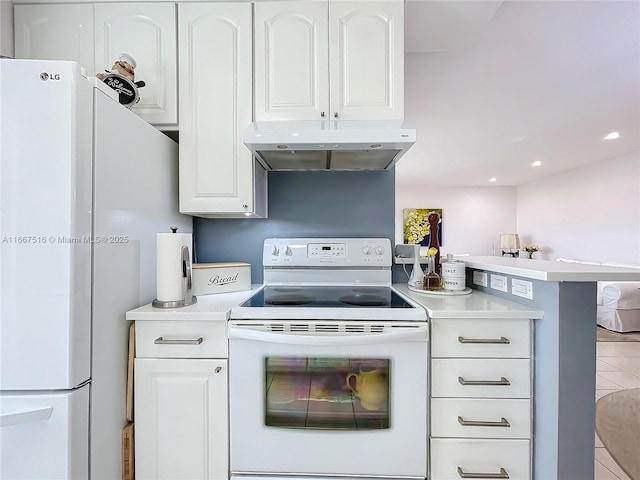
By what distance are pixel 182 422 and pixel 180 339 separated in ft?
1.03

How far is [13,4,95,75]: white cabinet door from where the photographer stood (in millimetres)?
1554

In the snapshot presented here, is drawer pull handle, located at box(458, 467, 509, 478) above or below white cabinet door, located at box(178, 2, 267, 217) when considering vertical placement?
below

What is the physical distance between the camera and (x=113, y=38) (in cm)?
156

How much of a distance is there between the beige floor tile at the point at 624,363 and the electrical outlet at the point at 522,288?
255cm

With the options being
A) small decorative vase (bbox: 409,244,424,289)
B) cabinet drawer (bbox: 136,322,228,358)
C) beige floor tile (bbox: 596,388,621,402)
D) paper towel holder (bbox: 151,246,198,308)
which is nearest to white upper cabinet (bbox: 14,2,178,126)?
paper towel holder (bbox: 151,246,198,308)

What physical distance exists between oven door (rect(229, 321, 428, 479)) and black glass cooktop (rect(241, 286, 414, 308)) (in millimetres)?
136

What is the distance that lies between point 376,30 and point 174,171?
1.23 meters

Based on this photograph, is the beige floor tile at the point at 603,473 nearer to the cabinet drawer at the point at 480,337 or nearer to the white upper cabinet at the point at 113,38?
the cabinet drawer at the point at 480,337

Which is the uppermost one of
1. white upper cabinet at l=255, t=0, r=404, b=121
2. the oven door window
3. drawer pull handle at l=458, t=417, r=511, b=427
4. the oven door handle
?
white upper cabinet at l=255, t=0, r=404, b=121

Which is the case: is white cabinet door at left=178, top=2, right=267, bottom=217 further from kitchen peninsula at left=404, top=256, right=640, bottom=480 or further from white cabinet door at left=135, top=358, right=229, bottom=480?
kitchen peninsula at left=404, top=256, right=640, bottom=480

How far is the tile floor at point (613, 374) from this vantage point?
1666 mm

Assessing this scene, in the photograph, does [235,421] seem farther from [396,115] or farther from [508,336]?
[396,115]

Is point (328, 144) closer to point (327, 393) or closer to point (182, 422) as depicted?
point (327, 393)

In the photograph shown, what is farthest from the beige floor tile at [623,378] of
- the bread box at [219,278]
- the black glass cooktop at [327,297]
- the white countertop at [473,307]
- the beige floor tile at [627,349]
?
the bread box at [219,278]
